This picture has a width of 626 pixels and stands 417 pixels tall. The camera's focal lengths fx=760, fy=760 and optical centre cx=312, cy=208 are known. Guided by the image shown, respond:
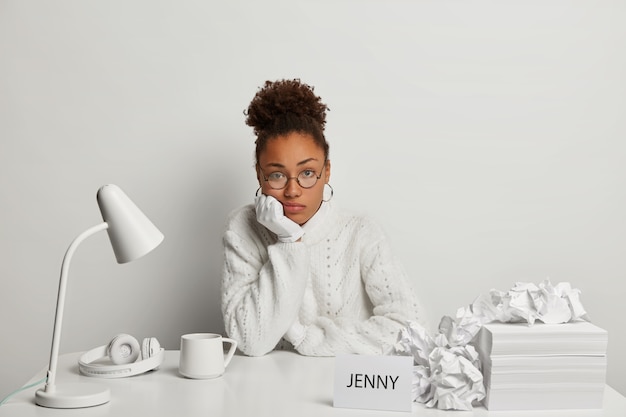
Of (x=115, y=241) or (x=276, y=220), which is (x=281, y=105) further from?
(x=115, y=241)

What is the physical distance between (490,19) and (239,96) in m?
0.87

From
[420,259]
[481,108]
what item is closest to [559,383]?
[420,259]

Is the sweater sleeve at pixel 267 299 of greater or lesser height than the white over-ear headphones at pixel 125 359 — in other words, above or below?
above

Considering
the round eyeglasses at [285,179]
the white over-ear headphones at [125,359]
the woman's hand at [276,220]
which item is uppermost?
the round eyeglasses at [285,179]

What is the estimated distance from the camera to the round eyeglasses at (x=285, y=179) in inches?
78.8

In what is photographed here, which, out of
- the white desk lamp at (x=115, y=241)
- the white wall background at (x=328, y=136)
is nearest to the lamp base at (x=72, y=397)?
the white desk lamp at (x=115, y=241)

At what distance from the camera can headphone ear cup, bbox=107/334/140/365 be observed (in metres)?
1.65

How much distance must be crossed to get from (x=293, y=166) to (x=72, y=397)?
843 millimetres

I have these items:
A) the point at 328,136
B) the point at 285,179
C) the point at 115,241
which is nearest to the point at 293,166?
the point at 285,179

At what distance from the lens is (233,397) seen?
1465 mm

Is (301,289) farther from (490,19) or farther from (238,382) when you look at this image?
(490,19)

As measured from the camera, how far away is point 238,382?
5.21 feet

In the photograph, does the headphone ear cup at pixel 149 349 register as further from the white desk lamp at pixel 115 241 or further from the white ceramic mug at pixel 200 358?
the white desk lamp at pixel 115 241

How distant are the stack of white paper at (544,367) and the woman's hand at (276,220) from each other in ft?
2.33
